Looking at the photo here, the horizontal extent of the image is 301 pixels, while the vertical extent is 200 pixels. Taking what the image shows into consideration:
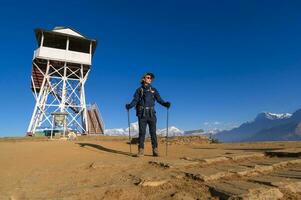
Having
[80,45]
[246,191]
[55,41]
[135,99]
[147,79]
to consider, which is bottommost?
[246,191]

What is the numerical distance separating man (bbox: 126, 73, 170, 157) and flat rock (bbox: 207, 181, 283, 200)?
15.0 ft

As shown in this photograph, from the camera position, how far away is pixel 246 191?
3.09 metres

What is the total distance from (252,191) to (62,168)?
3.87 meters

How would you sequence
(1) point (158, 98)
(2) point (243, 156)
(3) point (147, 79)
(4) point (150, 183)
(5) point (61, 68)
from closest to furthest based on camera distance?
(4) point (150, 183)
(2) point (243, 156)
(3) point (147, 79)
(1) point (158, 98)
(5) point (61, 68)

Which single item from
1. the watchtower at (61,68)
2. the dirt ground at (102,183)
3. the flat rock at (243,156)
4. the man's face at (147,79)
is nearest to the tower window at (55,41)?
the watchtower at (61,68)

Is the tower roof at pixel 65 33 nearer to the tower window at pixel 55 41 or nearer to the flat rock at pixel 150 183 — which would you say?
the tower window at pixel 55 41

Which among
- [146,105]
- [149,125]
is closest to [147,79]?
[146,105]

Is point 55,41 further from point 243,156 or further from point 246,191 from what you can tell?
point 246,191

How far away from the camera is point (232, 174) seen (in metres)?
4.25

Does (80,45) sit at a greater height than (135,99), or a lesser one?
greater

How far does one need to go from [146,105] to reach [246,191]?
5.37 m

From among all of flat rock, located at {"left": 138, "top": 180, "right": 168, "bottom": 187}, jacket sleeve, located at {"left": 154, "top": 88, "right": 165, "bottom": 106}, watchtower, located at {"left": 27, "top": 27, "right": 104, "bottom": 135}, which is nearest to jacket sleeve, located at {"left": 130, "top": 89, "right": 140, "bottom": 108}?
jacket sleeve, located at {"left": 154, "top": 88, "right": 165, "bottom": 106}

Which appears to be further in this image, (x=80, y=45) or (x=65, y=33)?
(x=80, y=45)

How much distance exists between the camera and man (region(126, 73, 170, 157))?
807cm
